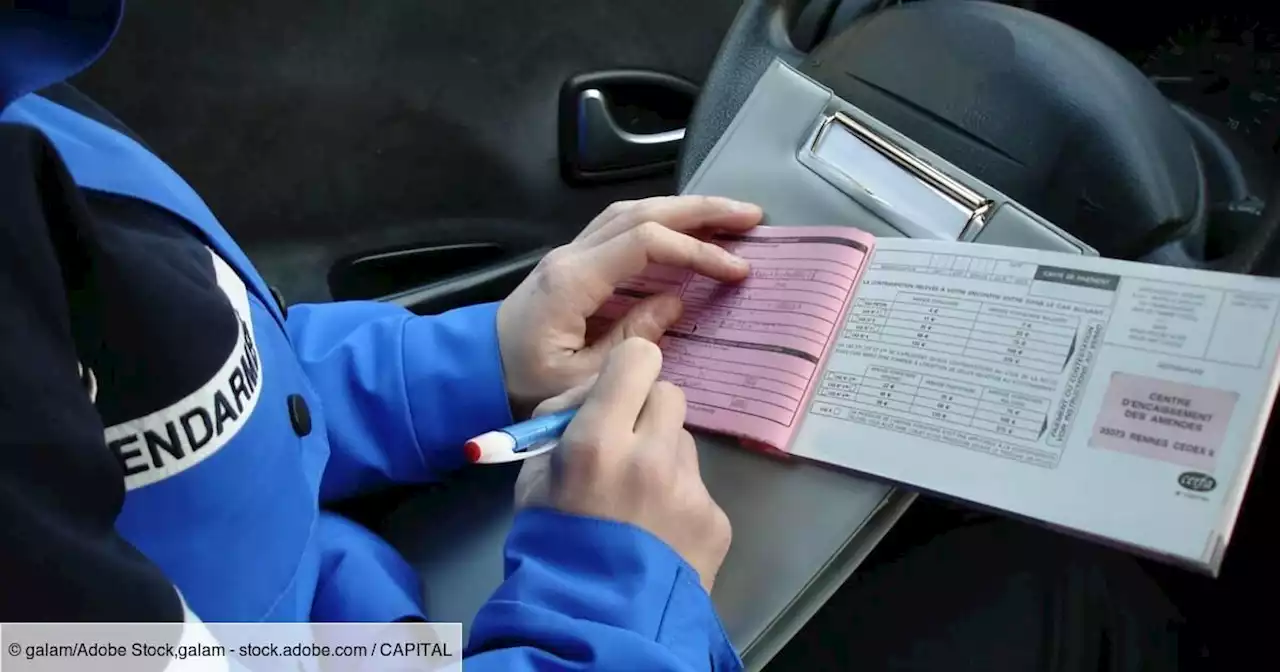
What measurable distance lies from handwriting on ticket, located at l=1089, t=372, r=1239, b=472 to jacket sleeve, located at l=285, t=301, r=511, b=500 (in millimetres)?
304

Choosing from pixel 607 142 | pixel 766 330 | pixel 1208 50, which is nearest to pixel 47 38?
pixel 766 330

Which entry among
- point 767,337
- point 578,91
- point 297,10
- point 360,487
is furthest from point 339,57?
point 767,337

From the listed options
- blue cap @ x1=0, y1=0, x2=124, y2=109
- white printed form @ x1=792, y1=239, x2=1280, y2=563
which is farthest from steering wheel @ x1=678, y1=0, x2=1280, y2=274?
blue cap @ x1=0, y1=0, x2=124, y2=109

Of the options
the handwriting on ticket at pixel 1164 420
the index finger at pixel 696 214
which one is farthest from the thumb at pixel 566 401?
the handwriting on ticket at pixel 1164 420

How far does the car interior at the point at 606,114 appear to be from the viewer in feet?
1.92

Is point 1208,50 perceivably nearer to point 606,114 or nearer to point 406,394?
point 606,114

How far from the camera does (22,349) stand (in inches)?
12.0

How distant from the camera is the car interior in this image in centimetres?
59

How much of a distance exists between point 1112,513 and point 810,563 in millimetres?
132

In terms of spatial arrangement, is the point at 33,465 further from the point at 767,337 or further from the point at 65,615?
the point at 767,337

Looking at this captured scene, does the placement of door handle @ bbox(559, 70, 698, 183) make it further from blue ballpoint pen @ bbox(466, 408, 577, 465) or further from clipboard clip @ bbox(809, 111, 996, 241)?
blue ballpoint pen @ bbox(466, 408, 577, 465)

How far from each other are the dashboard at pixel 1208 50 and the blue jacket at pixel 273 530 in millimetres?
531

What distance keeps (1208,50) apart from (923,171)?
44 centimetres

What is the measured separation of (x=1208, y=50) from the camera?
2.75 feet
